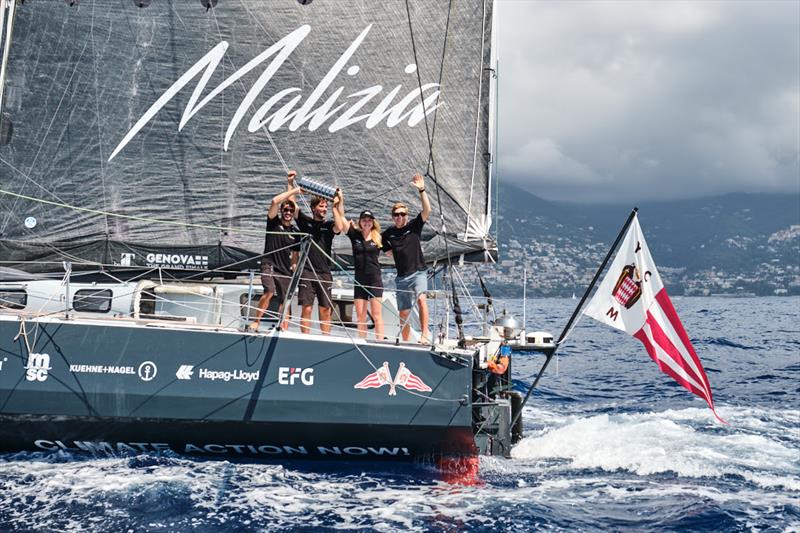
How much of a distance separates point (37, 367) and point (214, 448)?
1.98 m

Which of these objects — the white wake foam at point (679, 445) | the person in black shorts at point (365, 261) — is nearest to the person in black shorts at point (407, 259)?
the person in black shorts at point (365, 261)

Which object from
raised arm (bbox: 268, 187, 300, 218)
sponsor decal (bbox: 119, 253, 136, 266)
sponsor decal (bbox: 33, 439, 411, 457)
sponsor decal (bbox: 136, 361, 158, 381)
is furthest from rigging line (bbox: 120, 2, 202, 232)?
sponsor decal (bbox: 33, 439, 411, 457)

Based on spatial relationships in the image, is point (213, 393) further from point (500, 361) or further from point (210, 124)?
point (210, 124)

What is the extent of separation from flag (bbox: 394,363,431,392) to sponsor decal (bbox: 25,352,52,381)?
3575 millimetres

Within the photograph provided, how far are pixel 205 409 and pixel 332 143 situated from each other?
4313 millimetres

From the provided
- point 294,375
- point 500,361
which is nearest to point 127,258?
point 294,375

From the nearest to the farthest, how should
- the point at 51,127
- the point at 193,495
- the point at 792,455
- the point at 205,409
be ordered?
the point at 193,495
the point at 205,409
the point at 792,455
the point at 51,127

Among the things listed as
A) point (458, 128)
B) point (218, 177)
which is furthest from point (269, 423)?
point (458, 128)

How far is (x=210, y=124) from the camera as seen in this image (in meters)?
11.0

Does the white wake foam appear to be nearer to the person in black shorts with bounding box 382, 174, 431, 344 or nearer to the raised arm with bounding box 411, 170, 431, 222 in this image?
the person in black shorts with bounding box 382, 174, 431, 344

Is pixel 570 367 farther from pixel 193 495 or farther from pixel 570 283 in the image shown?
pixel 570 283

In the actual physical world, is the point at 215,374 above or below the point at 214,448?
above

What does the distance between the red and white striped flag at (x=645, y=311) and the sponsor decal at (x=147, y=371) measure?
468 cm

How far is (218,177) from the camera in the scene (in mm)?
10969
